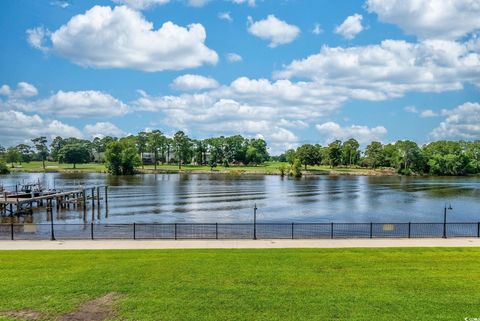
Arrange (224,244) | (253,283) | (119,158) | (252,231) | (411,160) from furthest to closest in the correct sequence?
(411,160)
(119,158)
(252,231)
(224,244)
(253,283)

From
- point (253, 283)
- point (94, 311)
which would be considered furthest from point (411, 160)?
point (94, 311)

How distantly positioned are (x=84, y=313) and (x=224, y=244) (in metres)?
12.9

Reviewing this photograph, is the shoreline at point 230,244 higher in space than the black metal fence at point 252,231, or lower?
higher

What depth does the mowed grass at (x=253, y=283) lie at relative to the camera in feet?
50.9

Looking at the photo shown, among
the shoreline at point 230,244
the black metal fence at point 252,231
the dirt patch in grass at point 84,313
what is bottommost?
the black metal fence at point 252,231

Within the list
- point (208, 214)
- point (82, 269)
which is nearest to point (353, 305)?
point (82, 269)

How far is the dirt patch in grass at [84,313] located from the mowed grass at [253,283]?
367mm

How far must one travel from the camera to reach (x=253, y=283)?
18.5 m

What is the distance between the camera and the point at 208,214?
58.1 m

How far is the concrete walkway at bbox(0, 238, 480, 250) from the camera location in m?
26.4

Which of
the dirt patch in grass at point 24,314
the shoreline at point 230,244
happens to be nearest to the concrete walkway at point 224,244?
the shoreline at point 230,244

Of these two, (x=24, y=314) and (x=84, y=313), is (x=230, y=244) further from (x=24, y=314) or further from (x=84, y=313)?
(x=24, y=314)

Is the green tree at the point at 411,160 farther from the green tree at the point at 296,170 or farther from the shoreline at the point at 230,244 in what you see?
the shoreline at the point at 230,244

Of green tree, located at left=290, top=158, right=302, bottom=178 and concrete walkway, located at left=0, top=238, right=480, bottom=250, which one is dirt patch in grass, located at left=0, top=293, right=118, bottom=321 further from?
green tree, located at left=290, top=158, right=302, bottom=178
